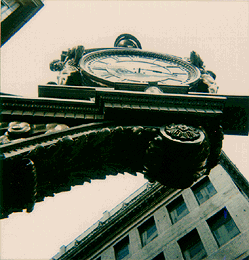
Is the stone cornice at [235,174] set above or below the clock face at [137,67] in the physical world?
below

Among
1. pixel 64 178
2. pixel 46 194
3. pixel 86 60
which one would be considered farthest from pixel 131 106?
pixel 86 60

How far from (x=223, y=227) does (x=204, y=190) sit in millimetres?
4120

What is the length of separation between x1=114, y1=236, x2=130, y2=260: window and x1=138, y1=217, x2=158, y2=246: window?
128cm

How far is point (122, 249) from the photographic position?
70.7ft

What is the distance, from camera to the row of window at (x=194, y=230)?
15.8 meters

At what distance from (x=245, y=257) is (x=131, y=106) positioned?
38.7 ft

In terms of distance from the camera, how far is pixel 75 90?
620 cm

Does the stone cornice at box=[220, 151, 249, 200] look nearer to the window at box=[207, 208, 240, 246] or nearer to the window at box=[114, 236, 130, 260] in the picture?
the window at box=[207, 208, 240, 246]

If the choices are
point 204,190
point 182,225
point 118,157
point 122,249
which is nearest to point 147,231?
point 122,249

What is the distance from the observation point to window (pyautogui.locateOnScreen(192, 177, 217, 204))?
63.4 ft

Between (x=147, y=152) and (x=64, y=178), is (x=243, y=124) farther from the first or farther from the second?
(x=64, y=178)

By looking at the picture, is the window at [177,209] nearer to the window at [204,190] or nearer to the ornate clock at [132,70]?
the window at [204,190]

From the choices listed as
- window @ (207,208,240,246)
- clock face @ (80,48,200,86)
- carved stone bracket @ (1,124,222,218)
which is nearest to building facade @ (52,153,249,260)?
window @ (207,208,240,246)

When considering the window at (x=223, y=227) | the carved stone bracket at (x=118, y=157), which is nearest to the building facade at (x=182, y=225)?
the window at (x=223, y=227)
